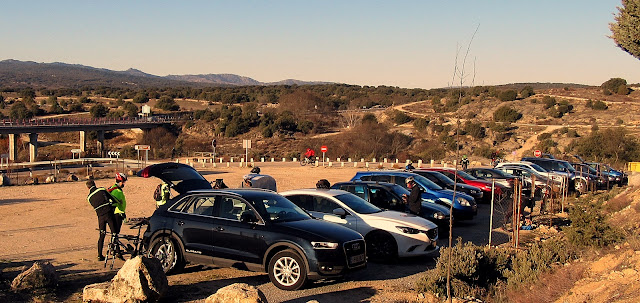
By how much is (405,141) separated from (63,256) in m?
57.5

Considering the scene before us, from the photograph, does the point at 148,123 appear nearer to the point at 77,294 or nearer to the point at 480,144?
the point at 480,144

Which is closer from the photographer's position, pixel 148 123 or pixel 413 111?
pixel 148 123

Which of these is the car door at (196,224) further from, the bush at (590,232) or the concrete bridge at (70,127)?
the concrete bridge at (70,127)

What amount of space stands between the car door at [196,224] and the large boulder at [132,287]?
1.63m

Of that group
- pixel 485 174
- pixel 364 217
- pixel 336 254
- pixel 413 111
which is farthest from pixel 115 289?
pixel 413 111

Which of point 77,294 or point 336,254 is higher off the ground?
point 336,254

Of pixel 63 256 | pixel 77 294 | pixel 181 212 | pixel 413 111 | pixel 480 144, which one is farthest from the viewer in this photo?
pixel 413 111

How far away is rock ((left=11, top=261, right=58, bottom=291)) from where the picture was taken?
8.90 metres

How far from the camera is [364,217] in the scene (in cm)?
1216

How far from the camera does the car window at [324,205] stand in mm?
12523

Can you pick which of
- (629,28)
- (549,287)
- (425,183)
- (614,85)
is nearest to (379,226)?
(549,287)

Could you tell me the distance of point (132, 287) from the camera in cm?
819

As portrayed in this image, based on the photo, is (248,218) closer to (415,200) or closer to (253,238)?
(253,238)

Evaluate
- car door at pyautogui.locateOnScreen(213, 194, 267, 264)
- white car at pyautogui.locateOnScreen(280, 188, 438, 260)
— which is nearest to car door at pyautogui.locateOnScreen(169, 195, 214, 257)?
car door at pyautogui.locateOnScreen(213, 194, 267, 264)
